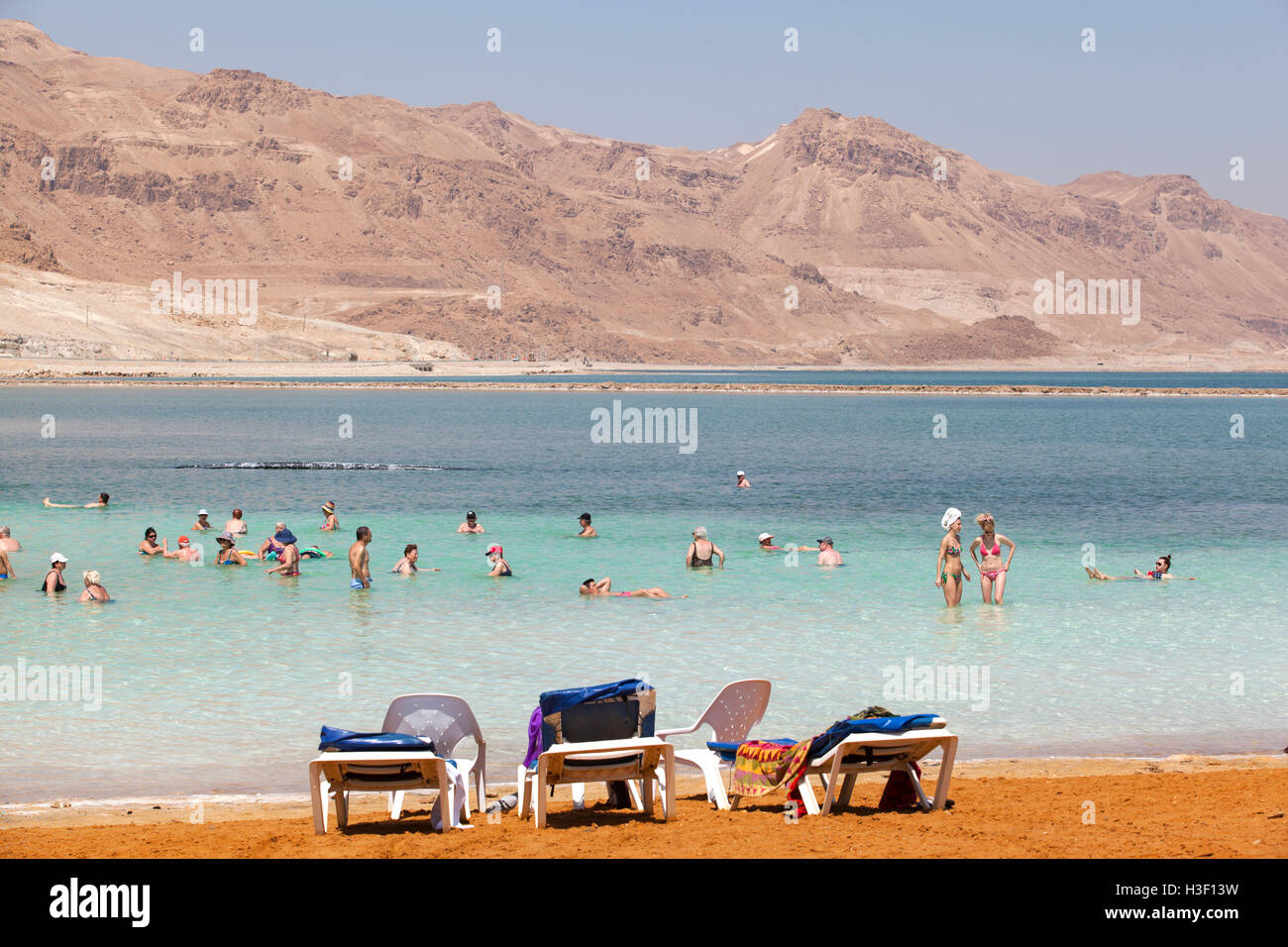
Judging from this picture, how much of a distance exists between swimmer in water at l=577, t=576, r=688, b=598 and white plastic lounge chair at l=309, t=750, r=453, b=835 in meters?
12.6

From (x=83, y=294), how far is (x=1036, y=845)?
16618cm

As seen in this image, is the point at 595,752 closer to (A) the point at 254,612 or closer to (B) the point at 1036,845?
(B) the point at 1036,845

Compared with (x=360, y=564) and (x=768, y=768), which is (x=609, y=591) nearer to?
(x=360, y=564)

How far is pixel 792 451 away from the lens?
195 feet

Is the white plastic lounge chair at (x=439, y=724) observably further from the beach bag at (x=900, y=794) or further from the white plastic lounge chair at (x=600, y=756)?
the beach bag at (x=900, y=794)

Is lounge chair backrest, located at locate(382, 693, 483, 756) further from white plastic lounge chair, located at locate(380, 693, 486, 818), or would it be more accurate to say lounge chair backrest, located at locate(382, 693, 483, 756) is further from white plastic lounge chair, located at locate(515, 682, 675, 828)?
white plastic lounge chair, located at locate(515, 682, 675, 828)

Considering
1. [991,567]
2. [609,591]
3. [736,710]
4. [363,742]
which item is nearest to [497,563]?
[609,591]

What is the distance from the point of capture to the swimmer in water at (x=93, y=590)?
19531 millimetres

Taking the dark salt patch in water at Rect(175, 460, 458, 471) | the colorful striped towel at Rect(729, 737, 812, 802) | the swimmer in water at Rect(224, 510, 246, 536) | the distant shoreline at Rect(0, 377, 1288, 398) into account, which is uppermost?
the distant shoreline at Rect(0, 377, 1288, 398)

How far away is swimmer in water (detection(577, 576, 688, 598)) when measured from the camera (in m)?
20.8

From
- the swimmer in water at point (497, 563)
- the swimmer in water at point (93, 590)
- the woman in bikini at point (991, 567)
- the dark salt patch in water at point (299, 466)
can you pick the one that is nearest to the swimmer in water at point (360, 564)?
the swimmer in water at point (497, 563)

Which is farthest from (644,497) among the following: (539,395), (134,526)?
(539,395)

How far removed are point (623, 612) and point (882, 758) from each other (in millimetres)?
11100

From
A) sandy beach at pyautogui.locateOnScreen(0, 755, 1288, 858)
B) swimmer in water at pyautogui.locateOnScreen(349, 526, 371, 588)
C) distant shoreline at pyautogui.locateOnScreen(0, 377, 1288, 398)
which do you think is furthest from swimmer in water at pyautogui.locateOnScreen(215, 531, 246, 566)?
distant shoreline at pyautogui.locateOnScreen(0, 377, 1288, 398)
